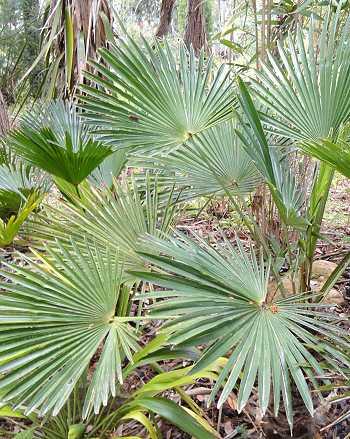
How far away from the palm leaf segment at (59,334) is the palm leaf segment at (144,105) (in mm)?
370

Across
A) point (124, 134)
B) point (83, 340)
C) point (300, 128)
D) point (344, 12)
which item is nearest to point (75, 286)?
point (83, 340)

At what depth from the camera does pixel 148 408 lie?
Answer: 3.38 feet

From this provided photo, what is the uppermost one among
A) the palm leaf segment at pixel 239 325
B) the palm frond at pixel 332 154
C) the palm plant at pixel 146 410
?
the palm frond at pixel 332 154

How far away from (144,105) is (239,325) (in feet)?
2.24

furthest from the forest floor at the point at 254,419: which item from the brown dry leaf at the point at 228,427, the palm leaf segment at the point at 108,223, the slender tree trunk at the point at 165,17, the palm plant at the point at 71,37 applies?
the slender tree trunk at the point at 165,17

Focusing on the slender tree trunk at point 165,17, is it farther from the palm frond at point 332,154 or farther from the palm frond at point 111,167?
the palm frond at point 332,154

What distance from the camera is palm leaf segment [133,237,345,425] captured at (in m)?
0.77

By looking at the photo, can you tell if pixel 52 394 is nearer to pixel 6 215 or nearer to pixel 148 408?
pixel 148 408

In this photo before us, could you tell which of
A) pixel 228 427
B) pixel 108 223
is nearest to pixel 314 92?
pixel 108 223

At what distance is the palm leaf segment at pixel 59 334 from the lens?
84cm

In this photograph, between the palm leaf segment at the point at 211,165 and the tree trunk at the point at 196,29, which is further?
the tree trunk at the point at 196,29

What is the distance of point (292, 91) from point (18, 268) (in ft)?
2.62

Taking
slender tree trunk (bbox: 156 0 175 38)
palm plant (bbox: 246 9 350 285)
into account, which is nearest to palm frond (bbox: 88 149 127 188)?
palm plant (bbox: 246 9 350 285)

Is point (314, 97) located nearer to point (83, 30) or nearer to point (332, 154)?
point (332, 154)
